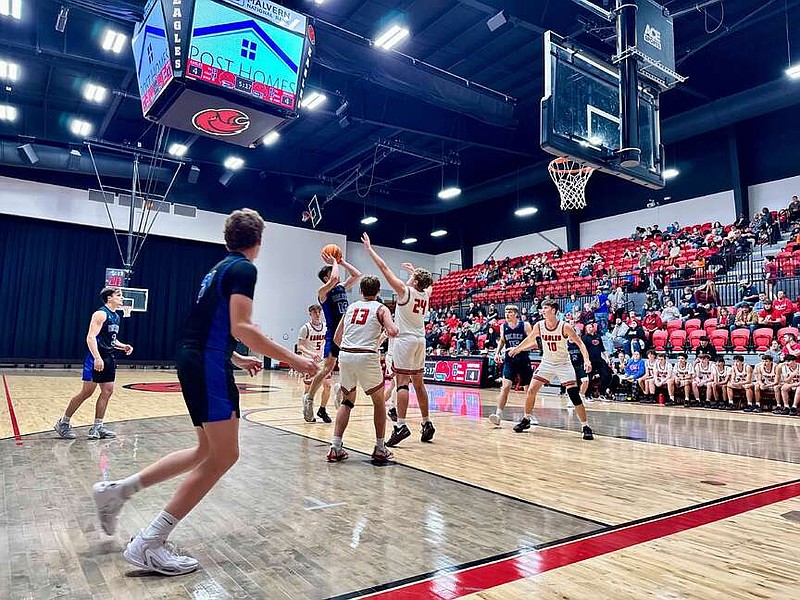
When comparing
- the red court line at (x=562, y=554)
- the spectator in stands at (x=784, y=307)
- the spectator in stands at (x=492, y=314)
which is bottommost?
the red court line at (x=562, y=554)

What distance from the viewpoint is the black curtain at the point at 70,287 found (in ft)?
64.0

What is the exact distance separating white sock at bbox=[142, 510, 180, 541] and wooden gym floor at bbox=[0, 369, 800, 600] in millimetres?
176

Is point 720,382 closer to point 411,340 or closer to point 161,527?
point 411,340

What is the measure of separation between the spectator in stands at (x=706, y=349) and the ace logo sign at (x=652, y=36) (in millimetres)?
8150

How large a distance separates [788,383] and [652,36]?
26.2ft

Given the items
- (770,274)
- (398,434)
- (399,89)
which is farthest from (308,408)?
(770,274)

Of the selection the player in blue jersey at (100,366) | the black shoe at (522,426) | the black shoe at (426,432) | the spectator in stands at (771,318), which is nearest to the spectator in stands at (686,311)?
the spectator in stands at (771,318)

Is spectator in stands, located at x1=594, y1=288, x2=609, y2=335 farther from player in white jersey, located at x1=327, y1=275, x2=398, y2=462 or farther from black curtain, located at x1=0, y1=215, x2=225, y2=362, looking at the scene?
black curtain, located at x1=0, y1=215, x2=225, y2=362

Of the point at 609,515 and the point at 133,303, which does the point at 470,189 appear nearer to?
the point at 133,303

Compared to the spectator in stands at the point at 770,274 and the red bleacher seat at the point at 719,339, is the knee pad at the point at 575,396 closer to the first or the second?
the red bleacher seat at the point at 719,339

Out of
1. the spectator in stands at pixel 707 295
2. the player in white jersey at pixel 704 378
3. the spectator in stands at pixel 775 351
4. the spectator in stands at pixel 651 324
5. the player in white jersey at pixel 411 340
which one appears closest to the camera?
the player in white jersey at pixel 411 340

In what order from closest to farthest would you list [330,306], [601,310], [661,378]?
[330,306], [661,378], [601,310]

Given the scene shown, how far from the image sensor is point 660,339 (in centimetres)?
1386

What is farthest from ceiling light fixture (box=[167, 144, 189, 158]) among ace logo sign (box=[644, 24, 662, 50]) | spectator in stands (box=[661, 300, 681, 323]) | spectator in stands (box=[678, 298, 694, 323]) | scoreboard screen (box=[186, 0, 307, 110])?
spectator in stands (box=[678, 298, 694, 323])
